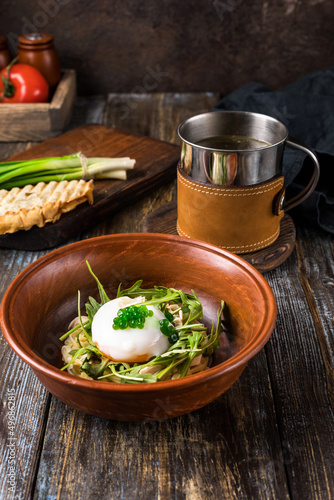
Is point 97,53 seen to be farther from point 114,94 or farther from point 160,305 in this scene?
point 160,305

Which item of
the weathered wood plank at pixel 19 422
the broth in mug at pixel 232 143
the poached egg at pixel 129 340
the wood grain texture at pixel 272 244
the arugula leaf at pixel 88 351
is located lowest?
the wood grain texture at pixel 272 244

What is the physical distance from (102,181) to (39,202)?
0.31 meters

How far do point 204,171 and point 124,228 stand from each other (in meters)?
0.40

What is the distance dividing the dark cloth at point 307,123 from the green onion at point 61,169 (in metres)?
0.55

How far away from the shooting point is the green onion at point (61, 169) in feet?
5.50

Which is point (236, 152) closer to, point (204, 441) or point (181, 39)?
point (204, 441)

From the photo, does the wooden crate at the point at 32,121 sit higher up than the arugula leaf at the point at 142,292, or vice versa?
the arugula leaf at the point at 142,292

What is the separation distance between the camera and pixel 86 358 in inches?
39.6

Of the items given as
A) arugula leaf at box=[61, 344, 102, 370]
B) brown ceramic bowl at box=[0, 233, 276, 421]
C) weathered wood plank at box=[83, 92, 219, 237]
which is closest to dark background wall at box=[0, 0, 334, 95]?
weathered wood plank at box=[83, 92, 219, 237]

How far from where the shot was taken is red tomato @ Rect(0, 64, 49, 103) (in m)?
2.18

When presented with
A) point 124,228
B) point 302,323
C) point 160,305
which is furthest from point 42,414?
point 124,228

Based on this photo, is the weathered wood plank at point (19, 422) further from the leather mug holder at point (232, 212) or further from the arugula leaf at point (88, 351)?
the leather mug holder at point (232, 212)

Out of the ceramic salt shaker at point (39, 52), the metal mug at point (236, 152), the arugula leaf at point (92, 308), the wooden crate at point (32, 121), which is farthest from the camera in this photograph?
the ceramic salt shaker at point (39, 52)

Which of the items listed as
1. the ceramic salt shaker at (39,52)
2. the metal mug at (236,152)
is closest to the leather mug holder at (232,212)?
the metal mug at (236,152)
